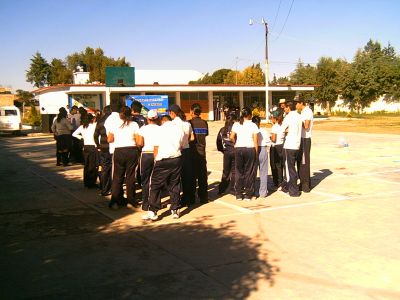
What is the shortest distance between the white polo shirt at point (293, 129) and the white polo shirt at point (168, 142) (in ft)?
8.84

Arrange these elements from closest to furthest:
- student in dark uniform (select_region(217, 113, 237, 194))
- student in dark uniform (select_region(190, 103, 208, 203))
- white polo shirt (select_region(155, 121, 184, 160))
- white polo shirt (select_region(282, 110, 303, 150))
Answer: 1. white polo shirt (select_region(155, 121, 184, 160))
2. student in dark uniform (select_region(190, 103, 208, 203))
3. white polo shirt (select_region(282, 110, 303, 150))
4. student in dark uniform (select_region(217, 113, 237, 194))

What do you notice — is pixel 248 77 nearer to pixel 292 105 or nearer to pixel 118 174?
pixel 292 105

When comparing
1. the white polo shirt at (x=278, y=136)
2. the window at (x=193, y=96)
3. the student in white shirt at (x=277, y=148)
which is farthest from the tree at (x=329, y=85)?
the white polo shirt at (x=278, y=136)

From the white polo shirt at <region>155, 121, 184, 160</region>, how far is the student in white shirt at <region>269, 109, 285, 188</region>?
3.06 m

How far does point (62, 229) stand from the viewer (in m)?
6.87

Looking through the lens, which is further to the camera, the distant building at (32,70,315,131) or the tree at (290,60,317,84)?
the tree at (290,60,317,84)

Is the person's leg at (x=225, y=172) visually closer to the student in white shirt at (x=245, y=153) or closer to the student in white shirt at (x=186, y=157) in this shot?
the student in white shirt at (x=245, y=153)

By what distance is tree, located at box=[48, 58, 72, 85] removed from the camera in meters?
70.1

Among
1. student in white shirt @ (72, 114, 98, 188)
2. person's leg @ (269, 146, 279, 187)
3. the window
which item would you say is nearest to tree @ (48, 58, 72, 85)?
the window

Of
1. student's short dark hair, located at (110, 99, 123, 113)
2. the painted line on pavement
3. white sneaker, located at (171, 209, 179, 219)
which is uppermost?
student's short dark hair, located at (110, 99, 123, 113)

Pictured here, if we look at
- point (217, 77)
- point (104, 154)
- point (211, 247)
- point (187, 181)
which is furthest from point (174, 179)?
point (217, 77)

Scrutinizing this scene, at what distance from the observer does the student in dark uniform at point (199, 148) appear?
8.38m

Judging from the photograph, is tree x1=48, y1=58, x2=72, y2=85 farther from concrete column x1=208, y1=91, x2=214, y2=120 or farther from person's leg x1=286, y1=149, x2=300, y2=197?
person's leg x1=286, y1=149, x2=300, y2=197

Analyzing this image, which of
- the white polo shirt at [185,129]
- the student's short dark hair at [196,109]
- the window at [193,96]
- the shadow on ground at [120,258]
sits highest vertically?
the window at [193,96]
